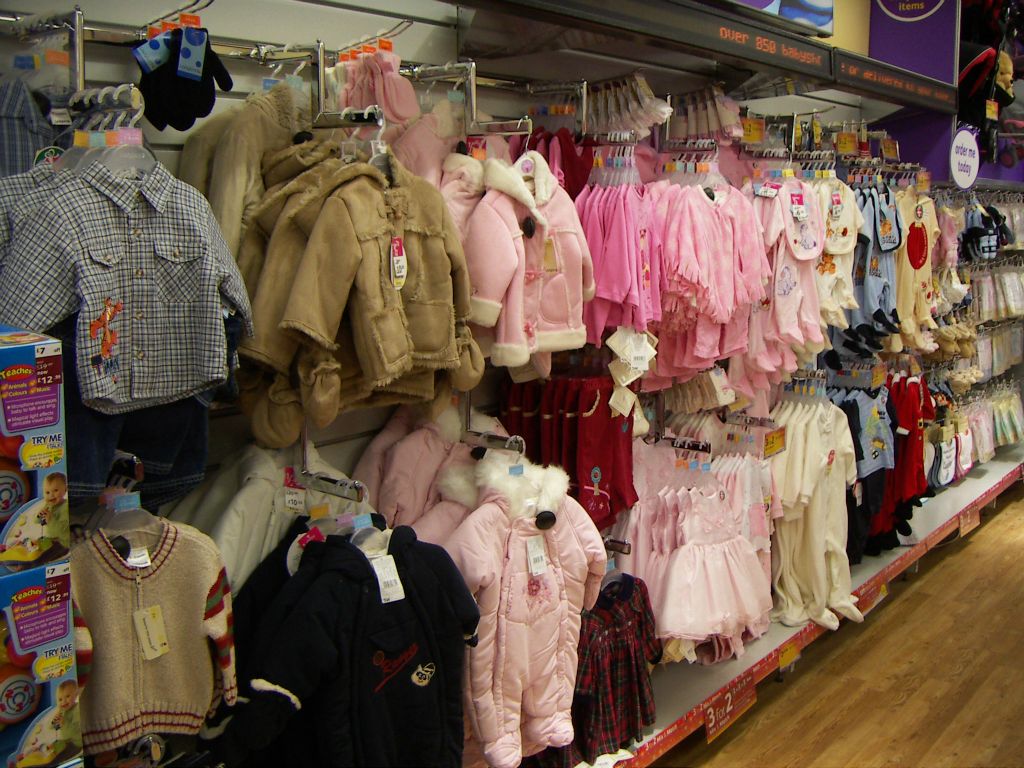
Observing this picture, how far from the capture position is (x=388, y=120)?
8.35 feet

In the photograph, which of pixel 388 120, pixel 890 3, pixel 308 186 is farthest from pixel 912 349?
pixel 308 186

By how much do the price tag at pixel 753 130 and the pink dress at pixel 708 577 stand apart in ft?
5.21

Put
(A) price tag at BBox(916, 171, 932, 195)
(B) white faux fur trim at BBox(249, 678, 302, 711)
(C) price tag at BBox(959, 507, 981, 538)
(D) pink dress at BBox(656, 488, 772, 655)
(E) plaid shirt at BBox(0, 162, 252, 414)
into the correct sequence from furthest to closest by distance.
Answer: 1. (C) price tag at BBox(959, 507, 981, 538)
2. (A) price tag at BBox(916, 171, 932, 195)
3. (D) pink dress at BBox(656, 488, 772, 655)
4. (B) white faux fur trim at BBox(249, 678, 302, 711)
5. (E) plaid shirt at BBox(0, 162, 252, 414)

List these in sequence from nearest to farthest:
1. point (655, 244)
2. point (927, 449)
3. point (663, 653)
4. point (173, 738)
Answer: point (173, 738), point (655, 244), point (663, 653), point (927, 449)

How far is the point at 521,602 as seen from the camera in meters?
2.56

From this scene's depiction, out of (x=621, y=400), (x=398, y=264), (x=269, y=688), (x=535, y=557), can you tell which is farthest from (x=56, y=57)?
(x=621, y=400)

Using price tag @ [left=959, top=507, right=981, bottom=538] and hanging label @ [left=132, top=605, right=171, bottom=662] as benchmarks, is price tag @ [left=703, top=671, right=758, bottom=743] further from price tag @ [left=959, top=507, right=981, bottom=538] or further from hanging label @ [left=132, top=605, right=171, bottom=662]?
price tag @ [left=959, top=507, right=981, bottom=538]

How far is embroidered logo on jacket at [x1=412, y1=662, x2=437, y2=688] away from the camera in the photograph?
218 cm

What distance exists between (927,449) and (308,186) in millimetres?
4758

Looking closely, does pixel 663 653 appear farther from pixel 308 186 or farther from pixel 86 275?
pixel 86 275


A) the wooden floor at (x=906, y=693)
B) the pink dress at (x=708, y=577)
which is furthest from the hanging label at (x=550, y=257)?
the wooden floor at (x=906, y=693)

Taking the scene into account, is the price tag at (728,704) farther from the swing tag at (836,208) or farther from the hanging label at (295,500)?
the swing tag at (836,208)

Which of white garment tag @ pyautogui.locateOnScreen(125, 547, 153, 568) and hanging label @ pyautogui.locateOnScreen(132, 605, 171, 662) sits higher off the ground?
white garment tag @ pyautogui.locateOnScreen(125, 547, 153, 568)

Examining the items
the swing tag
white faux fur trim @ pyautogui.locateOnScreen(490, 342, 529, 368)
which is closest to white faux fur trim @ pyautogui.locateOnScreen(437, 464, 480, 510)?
white faux fur trim @ pyautogui.locateOnScreen(490, 342, 529, 368)
